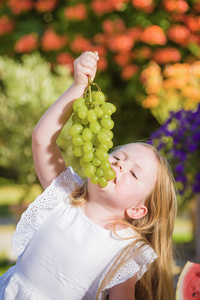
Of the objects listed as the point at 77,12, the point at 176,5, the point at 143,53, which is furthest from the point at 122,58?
the point at 176,5

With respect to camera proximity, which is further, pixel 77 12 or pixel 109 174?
pixel 77 12

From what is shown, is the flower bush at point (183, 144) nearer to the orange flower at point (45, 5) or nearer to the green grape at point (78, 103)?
the green grape at point (78, 103)

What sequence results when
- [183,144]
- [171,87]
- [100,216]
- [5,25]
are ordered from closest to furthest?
1. [100,216]
2. [183,144]
3. [171,87]
4. [5,25]

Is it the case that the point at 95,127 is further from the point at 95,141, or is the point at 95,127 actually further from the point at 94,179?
the point at 94,179

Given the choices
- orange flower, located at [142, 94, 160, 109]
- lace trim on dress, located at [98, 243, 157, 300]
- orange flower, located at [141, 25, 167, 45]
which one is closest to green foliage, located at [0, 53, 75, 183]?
orange flower, located at [142, 94, 160, 109]

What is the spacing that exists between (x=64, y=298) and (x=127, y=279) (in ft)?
1.04

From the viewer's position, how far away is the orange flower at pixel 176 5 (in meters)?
6.52

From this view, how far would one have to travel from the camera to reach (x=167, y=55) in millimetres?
6676

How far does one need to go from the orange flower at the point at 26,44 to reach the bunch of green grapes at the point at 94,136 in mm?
5175

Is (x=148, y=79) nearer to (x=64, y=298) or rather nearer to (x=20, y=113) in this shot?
(x=20, y=113)

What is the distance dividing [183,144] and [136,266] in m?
2.01

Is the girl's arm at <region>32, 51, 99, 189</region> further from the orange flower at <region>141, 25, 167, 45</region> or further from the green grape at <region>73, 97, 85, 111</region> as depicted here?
the orange flower at <region>141, 25, 167, 45</region>

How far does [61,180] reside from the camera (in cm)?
241

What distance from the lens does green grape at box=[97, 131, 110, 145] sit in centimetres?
198
